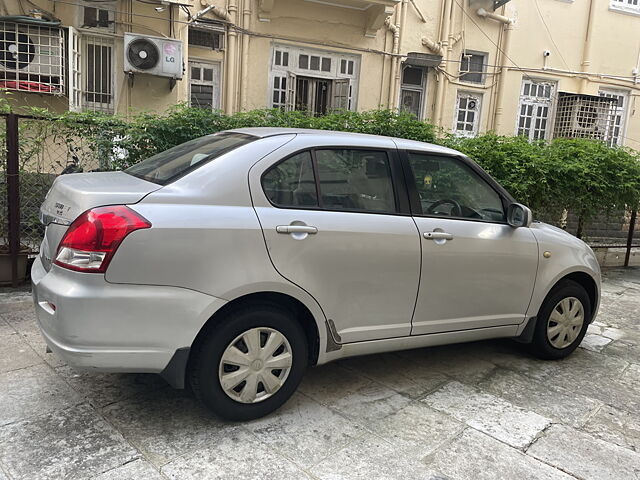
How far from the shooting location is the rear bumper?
2.57 m

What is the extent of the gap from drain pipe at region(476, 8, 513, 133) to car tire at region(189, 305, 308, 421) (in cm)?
1082

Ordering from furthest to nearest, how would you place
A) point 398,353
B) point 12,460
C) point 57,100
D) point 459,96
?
1. point 459,96
2. point 57,100
3. point 398,353
4. point 12,460

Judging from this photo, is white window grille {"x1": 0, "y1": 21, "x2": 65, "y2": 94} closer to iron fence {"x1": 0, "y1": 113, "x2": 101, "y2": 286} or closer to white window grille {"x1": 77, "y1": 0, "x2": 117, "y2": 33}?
white window grille {"x1": 77, "y1": 0, "x2": 117, "y2": 33}

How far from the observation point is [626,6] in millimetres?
13258

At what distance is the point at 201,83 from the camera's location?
1028 cm

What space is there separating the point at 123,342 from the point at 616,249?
8.49 metres

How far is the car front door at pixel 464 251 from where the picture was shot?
3521mm

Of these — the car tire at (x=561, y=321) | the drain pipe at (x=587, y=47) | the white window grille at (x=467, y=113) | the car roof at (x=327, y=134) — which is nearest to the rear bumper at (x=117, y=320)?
the car roof at (x=327, y=134)

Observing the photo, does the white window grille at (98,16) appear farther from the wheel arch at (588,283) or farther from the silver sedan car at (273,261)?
the wheel arch at (588,283)

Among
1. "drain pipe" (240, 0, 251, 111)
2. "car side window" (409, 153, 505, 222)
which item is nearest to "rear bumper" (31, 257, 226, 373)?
"car side window" (409, 153, 505, 222)

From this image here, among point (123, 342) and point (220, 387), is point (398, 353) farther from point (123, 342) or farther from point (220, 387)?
point (123, 342)

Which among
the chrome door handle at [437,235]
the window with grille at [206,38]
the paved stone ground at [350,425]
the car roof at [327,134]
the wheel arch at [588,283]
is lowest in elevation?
the paved stone ground at [350,425]

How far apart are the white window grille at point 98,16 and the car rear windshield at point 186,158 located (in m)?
6.31

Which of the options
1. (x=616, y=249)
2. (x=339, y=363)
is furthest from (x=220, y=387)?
(x=616, y=249)
